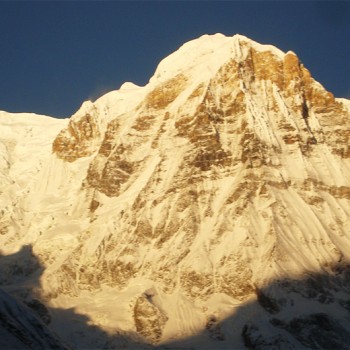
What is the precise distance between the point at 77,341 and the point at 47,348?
291 ft

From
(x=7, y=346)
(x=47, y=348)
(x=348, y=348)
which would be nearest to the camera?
(x=7, y=346)

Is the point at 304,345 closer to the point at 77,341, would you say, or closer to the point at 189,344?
the point at 189,344

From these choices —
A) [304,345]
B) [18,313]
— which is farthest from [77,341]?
[18,313]

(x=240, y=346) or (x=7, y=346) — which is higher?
(x=240, y=346)

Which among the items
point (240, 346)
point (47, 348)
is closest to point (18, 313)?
point (47, 348)

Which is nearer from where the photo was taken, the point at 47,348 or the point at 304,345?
the point at 47,348

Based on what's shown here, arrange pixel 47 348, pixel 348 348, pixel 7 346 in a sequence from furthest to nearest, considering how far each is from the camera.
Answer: pixel 348 348 → pixel 47 348 → pixel 7 346

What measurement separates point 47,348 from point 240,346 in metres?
86.7

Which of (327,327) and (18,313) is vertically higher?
(327,327)

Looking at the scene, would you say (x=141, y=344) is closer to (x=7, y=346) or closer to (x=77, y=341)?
(x=77, y=341)

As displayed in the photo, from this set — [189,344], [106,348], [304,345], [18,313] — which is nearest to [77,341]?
[106,348]

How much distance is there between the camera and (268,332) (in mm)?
196500

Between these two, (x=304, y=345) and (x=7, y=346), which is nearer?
(x=7, y=346)

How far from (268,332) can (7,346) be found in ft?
320
